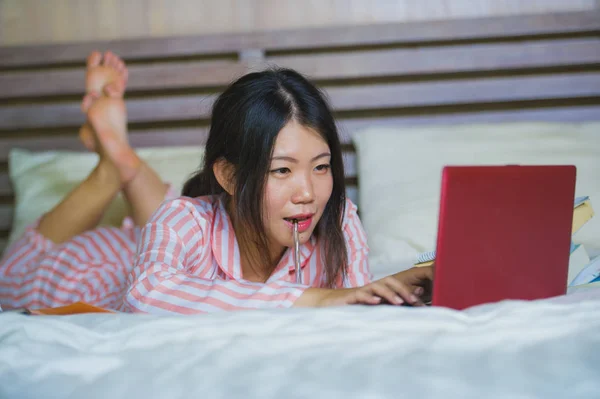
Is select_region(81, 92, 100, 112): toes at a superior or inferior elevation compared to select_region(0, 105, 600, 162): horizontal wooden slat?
superior

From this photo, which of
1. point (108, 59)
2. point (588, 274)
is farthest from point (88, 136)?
point (588, 274)

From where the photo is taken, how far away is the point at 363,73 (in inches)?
86.7

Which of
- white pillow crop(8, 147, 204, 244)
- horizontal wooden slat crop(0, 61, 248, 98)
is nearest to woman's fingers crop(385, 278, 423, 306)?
white pillow crop(8, 147, 204, 244)

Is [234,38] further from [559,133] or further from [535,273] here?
[535,273]

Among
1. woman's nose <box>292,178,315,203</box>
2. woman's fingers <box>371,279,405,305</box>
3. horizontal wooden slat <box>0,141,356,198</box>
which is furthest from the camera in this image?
horizontal wooden slat <box>0,141,356,198</box>

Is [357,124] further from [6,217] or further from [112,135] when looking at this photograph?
[6,217]

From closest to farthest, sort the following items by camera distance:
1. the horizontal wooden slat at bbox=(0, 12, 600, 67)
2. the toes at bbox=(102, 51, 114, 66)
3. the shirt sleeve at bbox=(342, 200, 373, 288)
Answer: the shirt sleeve at bbox=(342, 200, 373, 288) → the toes at bbox=(102, 51, 114, 66) → the horizontal wooden slat at bbox=(0, 12, 600, 67)

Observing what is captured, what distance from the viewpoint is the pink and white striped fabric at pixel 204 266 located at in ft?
3.21

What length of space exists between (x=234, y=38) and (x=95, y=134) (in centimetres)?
62

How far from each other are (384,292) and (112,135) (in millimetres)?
1180

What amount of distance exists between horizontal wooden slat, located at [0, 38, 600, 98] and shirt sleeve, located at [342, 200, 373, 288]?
866mm

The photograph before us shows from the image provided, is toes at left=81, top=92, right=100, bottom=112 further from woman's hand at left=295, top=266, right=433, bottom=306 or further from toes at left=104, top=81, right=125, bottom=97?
woman's hand at left=295, top=266, right=433, bottom=306

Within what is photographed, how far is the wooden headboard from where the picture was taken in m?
2.15

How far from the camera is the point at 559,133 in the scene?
1904mm
